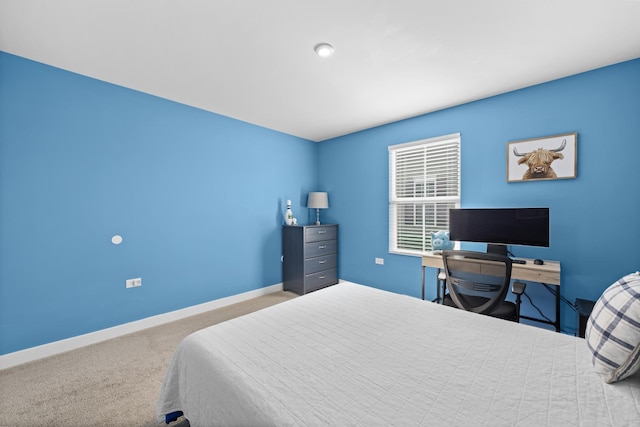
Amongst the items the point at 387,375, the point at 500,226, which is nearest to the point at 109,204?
the point at 387,375

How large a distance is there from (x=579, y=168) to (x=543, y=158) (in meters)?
0.28

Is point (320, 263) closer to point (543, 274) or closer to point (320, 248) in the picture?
point (320, 248)

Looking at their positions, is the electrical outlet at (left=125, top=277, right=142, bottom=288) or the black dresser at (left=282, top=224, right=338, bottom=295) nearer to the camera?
the electrical outlet at (left=125, top=277, right=142, bottom=288)

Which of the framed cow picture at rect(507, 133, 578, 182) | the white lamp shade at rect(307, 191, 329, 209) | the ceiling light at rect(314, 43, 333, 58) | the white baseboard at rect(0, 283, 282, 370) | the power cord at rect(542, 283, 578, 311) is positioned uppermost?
the ceiling light at rect(314, 43, 333, 58)

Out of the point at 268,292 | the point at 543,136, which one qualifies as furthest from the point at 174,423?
the point at 543,136

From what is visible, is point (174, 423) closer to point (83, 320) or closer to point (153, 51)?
point (83, 320)

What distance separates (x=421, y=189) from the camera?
3.48m

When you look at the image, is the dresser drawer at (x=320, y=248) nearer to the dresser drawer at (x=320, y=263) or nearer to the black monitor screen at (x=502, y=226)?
the dresser drawer at (x=320, y=263)

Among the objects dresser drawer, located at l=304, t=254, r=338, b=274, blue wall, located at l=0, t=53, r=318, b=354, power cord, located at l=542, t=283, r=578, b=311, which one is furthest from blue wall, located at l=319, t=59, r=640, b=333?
blue wall, located at l=0, t=53, r=318, b=354

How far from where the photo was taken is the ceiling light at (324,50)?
6.38ft

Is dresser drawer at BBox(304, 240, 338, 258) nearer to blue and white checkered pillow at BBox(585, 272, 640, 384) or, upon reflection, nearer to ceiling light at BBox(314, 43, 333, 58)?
ceiling light at BBox(314, 43, 333, 58)

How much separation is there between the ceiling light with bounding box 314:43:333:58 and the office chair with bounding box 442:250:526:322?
6.24 ft

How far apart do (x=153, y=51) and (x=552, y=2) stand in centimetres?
281

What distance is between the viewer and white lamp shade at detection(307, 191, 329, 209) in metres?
4.23
